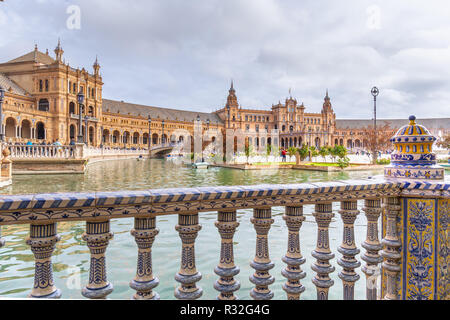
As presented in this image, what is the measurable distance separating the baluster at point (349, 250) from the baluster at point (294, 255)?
39cm

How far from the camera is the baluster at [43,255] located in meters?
1.65

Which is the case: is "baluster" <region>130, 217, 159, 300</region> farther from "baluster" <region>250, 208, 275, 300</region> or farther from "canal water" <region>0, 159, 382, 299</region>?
"canal water" <region>0, 159, 382, 299</region>

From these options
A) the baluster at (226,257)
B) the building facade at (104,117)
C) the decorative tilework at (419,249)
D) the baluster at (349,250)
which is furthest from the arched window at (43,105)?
the decorative tilework at (419,249)

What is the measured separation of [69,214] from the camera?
1646mm

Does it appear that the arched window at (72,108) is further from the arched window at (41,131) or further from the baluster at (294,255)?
the baluster at (294,255)

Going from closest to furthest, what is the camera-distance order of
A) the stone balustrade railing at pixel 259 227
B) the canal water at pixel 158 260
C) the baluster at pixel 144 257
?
the stone balustrade railing at pixel 259 227
the baluster at pixel 144 257
the canal water at pixel 158 260

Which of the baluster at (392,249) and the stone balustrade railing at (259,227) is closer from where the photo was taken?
the stone balustrade railing at (259,227)

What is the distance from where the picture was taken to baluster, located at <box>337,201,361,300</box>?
92.5 inches

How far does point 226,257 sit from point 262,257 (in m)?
0.29

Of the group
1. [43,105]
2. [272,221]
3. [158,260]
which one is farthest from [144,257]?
[43,105]

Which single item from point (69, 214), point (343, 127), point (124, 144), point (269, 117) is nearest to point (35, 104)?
point (124, 144)
